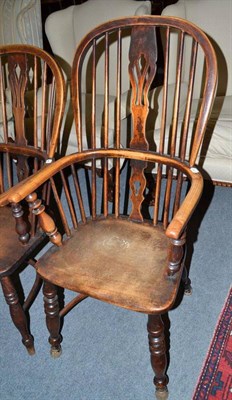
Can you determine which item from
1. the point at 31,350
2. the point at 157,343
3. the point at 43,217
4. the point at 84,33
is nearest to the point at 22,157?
the point at 43,217

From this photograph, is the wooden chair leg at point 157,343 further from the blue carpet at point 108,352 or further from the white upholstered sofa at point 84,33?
the white upholstered sofa at point 84,33

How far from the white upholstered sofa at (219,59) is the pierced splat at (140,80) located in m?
0.75

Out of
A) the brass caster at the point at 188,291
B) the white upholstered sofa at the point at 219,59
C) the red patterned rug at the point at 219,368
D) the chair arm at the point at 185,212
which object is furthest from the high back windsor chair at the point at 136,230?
the white upholstered sofa at the point at 219,59

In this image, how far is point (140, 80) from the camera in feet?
4.14

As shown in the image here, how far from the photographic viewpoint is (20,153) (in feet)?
4.80

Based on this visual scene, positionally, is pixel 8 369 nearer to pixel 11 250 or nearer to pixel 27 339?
pixel 27 339

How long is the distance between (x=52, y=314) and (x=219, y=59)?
73.5 inches

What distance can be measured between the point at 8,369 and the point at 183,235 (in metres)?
0.87

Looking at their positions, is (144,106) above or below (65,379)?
above

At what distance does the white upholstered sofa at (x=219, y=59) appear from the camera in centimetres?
199

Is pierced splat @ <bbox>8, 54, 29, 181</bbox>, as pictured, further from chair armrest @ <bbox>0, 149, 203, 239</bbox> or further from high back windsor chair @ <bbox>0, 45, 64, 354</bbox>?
chair armrest @ <bbox>0, 149, 203, 239</bbox>

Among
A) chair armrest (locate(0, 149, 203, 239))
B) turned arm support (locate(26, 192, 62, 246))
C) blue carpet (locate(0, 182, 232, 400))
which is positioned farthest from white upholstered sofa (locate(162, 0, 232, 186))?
turned arm support (locate(26, 192, 62, 246))

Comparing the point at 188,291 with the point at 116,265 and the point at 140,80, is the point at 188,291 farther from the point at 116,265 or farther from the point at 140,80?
the point at 140,80

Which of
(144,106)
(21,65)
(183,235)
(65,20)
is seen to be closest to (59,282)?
(183,235)
